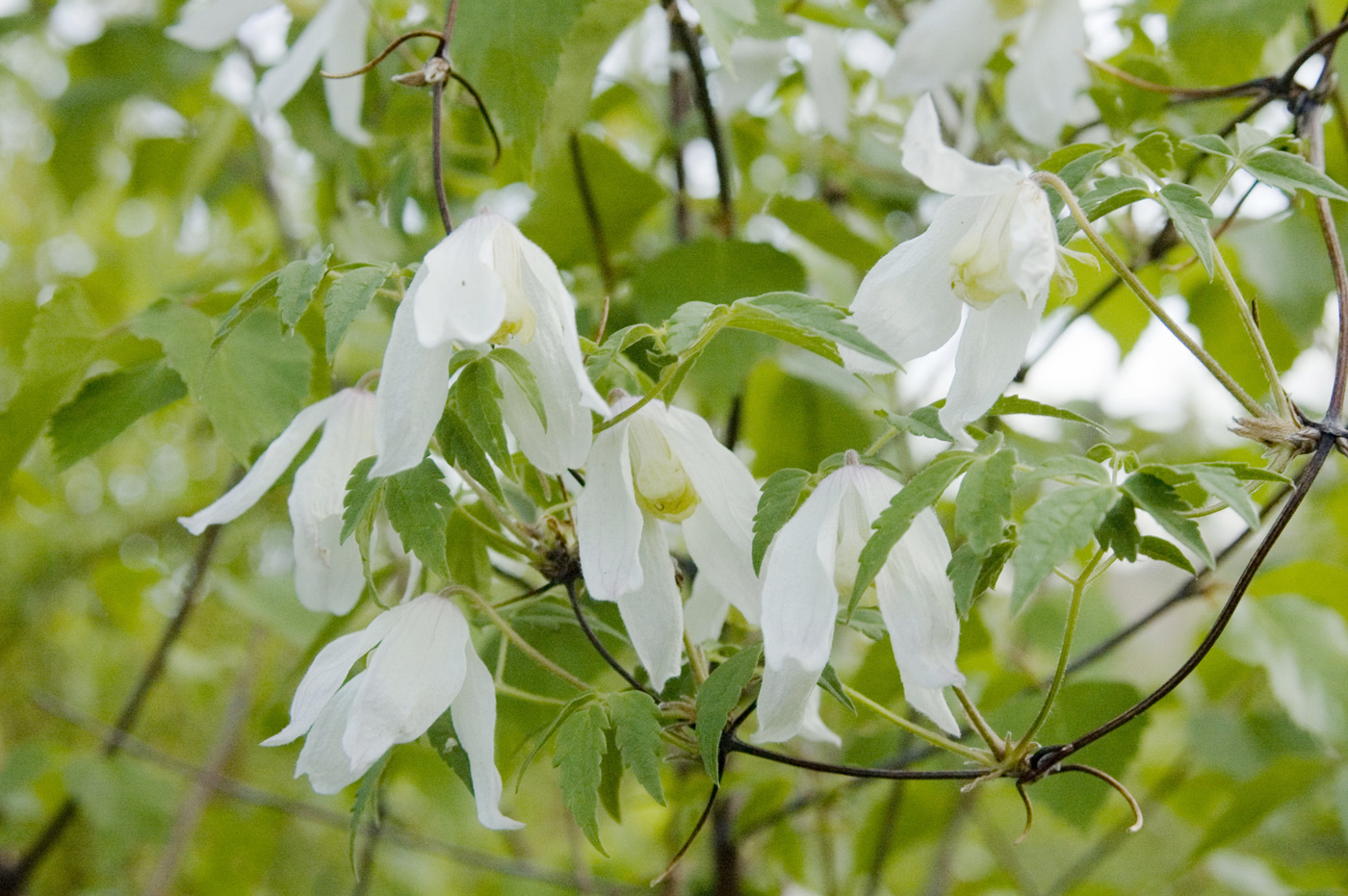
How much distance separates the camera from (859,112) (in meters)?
0.96

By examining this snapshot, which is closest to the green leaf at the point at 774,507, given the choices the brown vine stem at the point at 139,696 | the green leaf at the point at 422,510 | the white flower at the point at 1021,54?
the green leaf at the point at 422,510

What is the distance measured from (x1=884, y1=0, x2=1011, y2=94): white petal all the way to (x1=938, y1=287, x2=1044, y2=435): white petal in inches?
10.7

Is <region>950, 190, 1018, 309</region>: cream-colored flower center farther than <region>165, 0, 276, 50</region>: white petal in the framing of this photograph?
No

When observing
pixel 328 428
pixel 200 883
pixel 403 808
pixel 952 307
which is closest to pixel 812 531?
pixel 952 307

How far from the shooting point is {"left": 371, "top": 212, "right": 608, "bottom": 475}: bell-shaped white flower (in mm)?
335

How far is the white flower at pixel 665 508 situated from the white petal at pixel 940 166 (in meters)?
0.13

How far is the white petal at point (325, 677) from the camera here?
0.39 metres

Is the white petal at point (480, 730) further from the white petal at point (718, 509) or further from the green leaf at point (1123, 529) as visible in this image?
the green leaf at point (1123, 529)

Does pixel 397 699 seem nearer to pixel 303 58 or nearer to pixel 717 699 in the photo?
pixel 717 699

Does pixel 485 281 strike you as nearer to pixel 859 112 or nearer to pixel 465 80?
pixel 465 80

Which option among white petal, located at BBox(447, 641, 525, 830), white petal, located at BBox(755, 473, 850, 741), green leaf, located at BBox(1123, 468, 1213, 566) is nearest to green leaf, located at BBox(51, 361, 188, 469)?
white petal, located at BBox(447, 641, 525, 830)

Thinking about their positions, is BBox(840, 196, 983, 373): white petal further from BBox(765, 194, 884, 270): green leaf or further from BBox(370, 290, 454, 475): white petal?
BBox(765, 194, 884, 270): green leaf

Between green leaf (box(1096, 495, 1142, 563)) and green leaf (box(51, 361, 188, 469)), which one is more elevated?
green leaf (box(1096, 495, 1142, 563))

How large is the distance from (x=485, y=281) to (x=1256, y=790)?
80 cm
